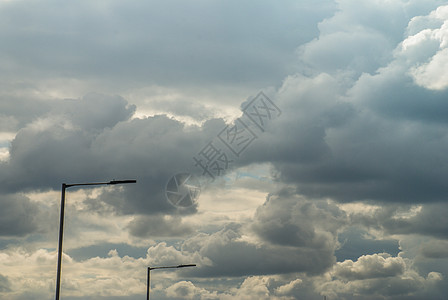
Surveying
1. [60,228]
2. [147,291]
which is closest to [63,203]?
[60,228]

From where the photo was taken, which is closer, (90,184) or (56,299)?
(56,299)

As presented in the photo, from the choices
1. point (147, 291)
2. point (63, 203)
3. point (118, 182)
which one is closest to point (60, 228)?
point (63, 203)

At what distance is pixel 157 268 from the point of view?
78.7 metres

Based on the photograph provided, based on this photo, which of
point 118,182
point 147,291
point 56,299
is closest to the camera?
point 56,299

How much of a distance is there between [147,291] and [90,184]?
3111cm

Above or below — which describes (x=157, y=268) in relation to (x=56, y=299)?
above

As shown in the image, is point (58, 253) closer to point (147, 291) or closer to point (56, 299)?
point (56, 299)

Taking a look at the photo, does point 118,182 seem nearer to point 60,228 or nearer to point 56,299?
point 60,228

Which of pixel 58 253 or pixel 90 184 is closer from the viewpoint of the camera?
pixel 58 253

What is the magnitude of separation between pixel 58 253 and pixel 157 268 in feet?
114

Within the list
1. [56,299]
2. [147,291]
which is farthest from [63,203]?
[147,291]

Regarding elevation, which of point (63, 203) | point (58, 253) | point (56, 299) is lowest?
point (56, 299)

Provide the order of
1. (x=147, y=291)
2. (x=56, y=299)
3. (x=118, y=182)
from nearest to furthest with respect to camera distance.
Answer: (x=56, y=299) → (x=118, y=182) → (x=147, y=291)

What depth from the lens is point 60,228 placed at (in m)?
45.7
